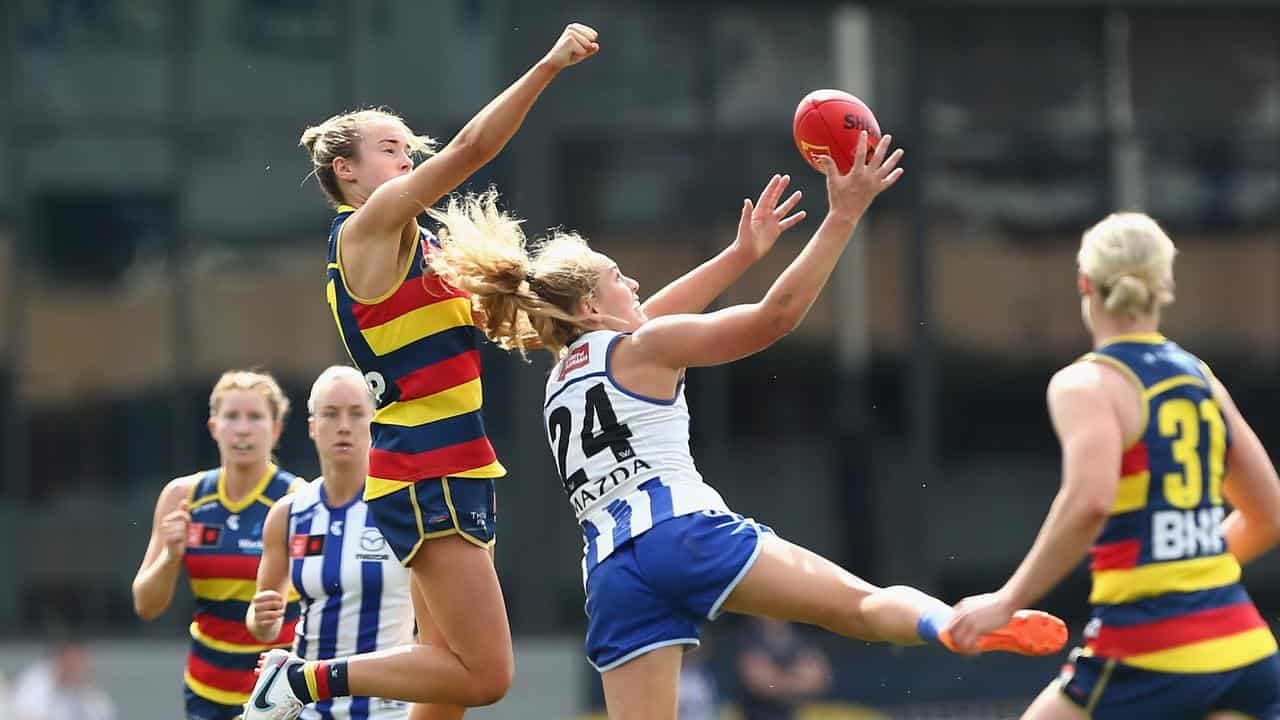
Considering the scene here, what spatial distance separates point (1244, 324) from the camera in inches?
699

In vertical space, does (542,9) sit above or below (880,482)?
above

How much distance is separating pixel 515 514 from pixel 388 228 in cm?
1080

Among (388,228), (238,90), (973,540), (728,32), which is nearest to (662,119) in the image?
(728,32)

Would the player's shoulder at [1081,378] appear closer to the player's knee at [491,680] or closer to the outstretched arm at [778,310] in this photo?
the outstretched arm at [778,310]

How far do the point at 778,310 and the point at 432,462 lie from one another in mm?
1227

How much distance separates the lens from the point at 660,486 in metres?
5.27

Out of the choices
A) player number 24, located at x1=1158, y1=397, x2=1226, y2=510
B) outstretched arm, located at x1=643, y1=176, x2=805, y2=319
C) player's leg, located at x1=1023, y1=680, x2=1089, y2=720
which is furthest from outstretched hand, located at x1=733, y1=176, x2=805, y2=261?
player's leg, located at x1=1023, y1=680, x2=1089, y2=720

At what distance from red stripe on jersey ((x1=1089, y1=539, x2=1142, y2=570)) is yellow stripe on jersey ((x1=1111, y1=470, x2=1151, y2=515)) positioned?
8cm

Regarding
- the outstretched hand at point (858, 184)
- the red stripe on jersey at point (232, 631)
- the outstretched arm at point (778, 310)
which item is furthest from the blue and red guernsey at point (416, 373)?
the red stripe on jersey at point (232, 631)

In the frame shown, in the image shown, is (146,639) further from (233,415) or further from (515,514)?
(233,415)

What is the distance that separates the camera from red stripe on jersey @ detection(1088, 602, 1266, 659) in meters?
4.42

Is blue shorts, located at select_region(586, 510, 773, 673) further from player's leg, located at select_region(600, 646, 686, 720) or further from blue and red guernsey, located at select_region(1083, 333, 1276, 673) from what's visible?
blue and red guernsey, located at select_region(1083, 333, 1276, 673)

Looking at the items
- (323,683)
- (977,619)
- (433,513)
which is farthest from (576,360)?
(977,619)

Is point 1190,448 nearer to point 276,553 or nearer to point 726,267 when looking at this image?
point 726,267
